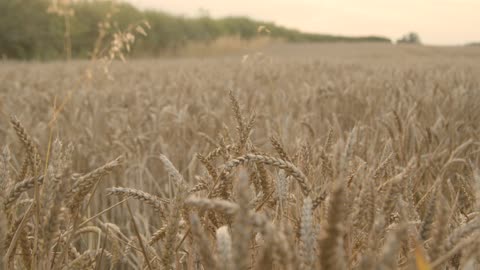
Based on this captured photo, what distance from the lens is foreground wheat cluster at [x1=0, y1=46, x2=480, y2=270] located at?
43 cm

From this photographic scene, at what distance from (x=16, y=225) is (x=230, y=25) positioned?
33178 millimetres

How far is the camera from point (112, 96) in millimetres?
3895

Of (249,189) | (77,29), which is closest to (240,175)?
(249,189)

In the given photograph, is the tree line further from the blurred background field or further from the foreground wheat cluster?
the foreground wheat cluster

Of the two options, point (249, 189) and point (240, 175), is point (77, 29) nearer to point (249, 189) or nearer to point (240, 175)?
point (249, 189)

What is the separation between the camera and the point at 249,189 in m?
0.88

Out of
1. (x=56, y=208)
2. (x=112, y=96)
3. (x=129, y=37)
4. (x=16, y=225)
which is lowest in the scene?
(x=112, y=96)

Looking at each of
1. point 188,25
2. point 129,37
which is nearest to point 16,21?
point 188,25

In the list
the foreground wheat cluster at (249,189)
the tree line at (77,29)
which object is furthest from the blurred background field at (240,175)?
the tree line at (77,29)

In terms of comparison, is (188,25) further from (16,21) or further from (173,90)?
(173,90)

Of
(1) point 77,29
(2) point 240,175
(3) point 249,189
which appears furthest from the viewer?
(1) point 77,29

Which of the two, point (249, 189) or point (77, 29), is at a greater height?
point (77, 29)

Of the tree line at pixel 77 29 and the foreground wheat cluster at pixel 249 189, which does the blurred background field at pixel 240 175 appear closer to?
the foreground wheat cluster at pixel 249 189

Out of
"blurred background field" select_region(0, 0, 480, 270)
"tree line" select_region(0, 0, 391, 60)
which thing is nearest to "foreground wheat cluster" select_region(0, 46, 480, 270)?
"blurred background field" select_region(0, 0, 480, 270)
